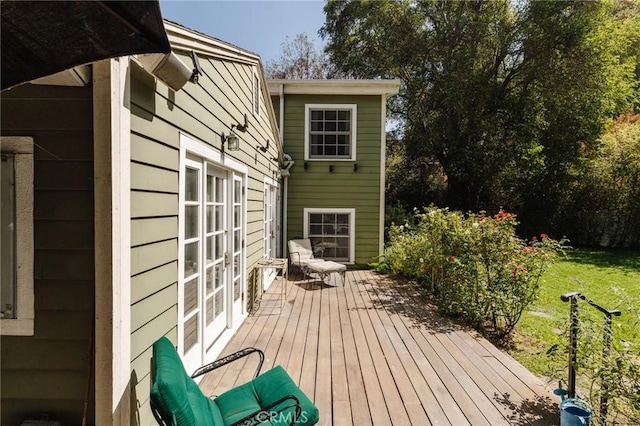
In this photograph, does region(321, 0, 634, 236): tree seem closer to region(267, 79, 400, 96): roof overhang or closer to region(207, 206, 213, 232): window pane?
region(267, 79, 400, 96): roof overhang

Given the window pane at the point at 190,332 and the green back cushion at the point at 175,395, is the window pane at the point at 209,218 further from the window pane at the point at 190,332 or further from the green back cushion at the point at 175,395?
the green back cushion at the point at 175,395

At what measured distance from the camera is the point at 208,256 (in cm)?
300

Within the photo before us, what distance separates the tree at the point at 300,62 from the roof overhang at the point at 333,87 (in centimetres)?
760

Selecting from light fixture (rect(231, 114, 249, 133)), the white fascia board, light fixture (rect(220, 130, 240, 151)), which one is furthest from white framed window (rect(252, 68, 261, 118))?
light fixture (rect(220, 130, 240, 151))

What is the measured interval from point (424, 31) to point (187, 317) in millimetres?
12773

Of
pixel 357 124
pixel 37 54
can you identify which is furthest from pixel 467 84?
pixel 37 54

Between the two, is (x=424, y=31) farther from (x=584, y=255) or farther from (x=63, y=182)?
(x=63, y=182)

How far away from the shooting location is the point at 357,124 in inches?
319

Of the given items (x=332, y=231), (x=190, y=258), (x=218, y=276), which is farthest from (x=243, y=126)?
(x=332, y=231)

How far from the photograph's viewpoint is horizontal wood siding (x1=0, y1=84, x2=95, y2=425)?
1518 millimetres

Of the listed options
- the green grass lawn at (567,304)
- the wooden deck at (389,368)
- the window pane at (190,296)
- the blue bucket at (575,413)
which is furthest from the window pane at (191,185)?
the blue bucket at (575,413)

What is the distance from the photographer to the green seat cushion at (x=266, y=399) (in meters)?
1.80

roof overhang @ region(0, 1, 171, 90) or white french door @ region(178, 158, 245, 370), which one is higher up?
roof overhang @ region(0, 1, 171, 90)

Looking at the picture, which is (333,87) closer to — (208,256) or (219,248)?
(219,248)
